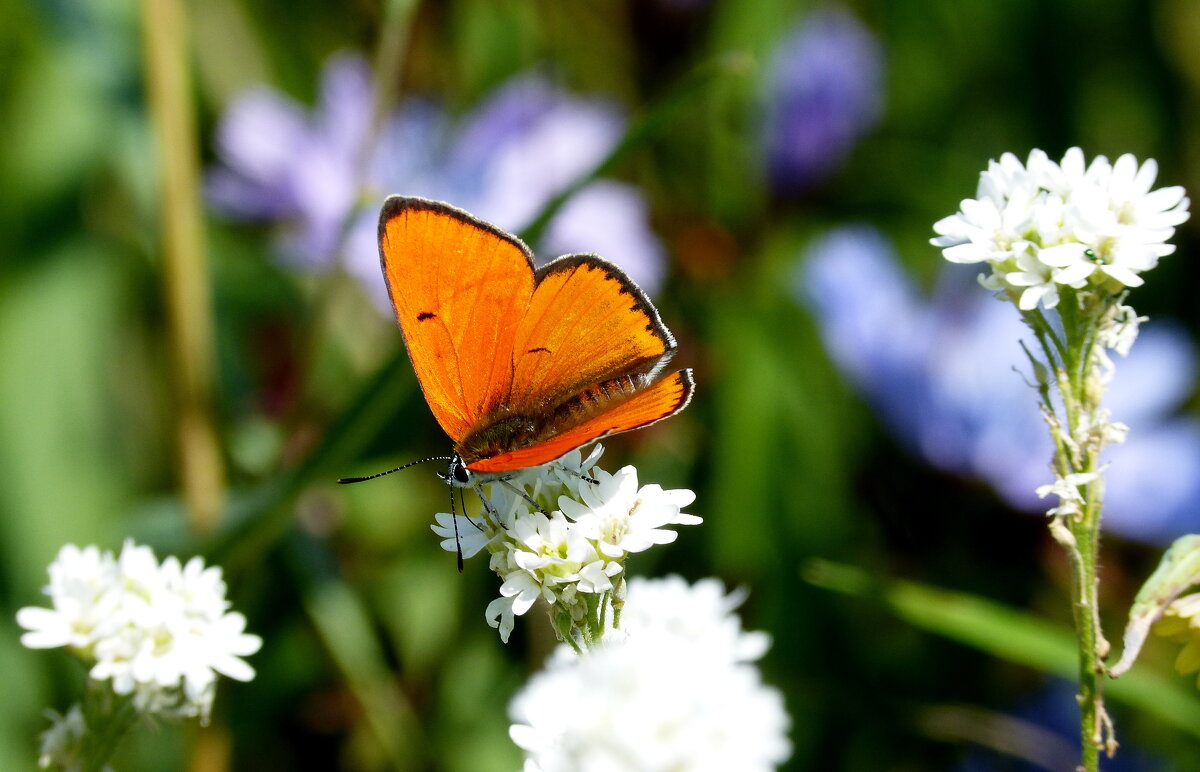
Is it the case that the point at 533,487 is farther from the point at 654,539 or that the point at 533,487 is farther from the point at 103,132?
the point at 103,132

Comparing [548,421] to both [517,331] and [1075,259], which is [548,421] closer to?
[517,331]

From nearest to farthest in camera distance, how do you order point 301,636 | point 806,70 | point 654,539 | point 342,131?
point 654,539 → point 301,636 → point 342,131 → point 806,70

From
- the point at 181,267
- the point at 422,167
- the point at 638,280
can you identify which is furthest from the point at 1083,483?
the point at 422,167

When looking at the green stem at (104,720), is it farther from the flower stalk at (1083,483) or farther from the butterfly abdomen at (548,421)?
the flower stalk at (1083,483)

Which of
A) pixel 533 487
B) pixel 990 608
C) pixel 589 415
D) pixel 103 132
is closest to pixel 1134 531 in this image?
pixel 990 608

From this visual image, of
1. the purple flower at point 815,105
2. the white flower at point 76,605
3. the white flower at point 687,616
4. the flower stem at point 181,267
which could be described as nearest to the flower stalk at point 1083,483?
the white flower at point 687,616
